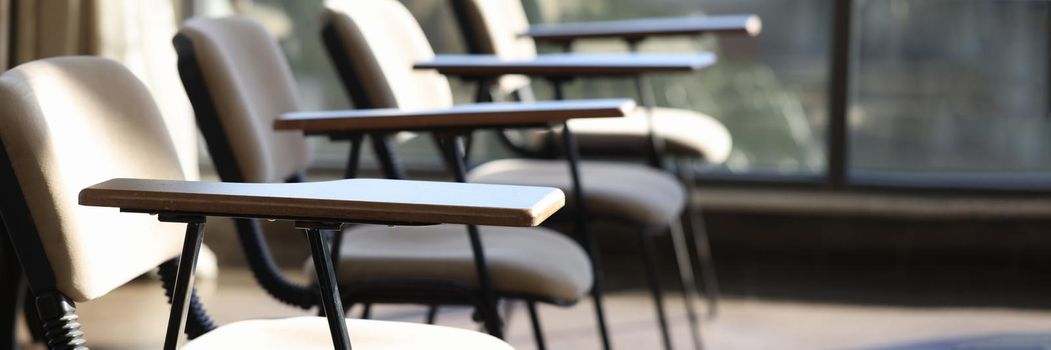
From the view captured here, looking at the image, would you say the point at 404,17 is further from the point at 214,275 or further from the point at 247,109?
the point at 214,275

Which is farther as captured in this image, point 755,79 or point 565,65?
point 755,79

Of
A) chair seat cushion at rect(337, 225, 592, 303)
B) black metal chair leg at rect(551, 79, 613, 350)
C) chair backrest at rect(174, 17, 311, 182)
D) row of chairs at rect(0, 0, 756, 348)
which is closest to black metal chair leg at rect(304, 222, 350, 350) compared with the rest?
row of chairs at rect(0, 0, 756, 348)

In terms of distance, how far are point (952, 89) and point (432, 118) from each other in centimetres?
222

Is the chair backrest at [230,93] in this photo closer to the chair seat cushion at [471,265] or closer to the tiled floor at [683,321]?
the chair seat cushion at [471,265]

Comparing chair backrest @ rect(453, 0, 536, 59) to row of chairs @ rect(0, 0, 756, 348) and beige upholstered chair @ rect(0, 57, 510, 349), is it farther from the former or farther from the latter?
beige upholstered chair @ rect(0, 57, 510, 349)

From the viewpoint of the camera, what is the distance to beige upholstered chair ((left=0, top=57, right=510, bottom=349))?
1.32 metres

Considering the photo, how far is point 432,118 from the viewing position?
1836 millimetres

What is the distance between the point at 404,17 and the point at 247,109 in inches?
32.9

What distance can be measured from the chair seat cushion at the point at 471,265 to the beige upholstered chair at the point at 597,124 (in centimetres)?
85

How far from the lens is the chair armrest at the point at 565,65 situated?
7.66 feet

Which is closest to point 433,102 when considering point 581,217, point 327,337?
point 581,217

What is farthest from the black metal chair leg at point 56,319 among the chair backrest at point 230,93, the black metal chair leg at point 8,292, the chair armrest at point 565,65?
the black metal chair leg at point 8,292

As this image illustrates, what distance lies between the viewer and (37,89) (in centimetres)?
137

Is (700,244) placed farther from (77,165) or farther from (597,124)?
(77,165)
